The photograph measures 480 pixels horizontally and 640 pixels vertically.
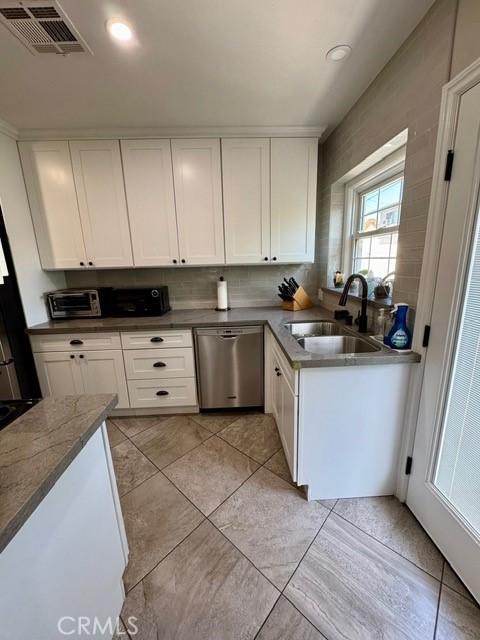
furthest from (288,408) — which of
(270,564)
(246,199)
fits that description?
(246,199)

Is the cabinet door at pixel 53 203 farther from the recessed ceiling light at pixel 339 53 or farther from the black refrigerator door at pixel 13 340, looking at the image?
the recessed ceiling light at pixel 339 53

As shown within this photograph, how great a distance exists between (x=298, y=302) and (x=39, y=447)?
2.26m

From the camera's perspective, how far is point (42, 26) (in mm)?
1217

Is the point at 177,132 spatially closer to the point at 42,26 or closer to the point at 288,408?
the point at 42,26

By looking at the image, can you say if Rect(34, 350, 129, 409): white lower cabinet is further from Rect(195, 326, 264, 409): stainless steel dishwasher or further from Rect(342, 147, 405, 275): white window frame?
Rect(342, 147, 405, 275): white window frame

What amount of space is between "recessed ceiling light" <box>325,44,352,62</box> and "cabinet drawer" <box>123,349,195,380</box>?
2178mm

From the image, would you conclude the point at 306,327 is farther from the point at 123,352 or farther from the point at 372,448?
the point at 123,352

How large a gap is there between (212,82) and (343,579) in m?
2.80

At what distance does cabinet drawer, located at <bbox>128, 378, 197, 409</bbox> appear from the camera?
7.79 feet

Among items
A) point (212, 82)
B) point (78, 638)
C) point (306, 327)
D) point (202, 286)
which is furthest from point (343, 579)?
point (212, 82)

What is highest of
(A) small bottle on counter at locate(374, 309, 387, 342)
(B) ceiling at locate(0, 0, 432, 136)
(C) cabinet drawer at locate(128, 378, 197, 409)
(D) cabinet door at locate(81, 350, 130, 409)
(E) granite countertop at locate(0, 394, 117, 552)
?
(B) ceiling at locate(0, 0, 432, 136)

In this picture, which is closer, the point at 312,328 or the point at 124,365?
the point at 312,328

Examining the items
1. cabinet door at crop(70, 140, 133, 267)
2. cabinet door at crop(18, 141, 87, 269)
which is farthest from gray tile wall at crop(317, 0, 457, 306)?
cabinet door at crop(18, 141, 87, 269)

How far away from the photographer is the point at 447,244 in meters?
1.16
